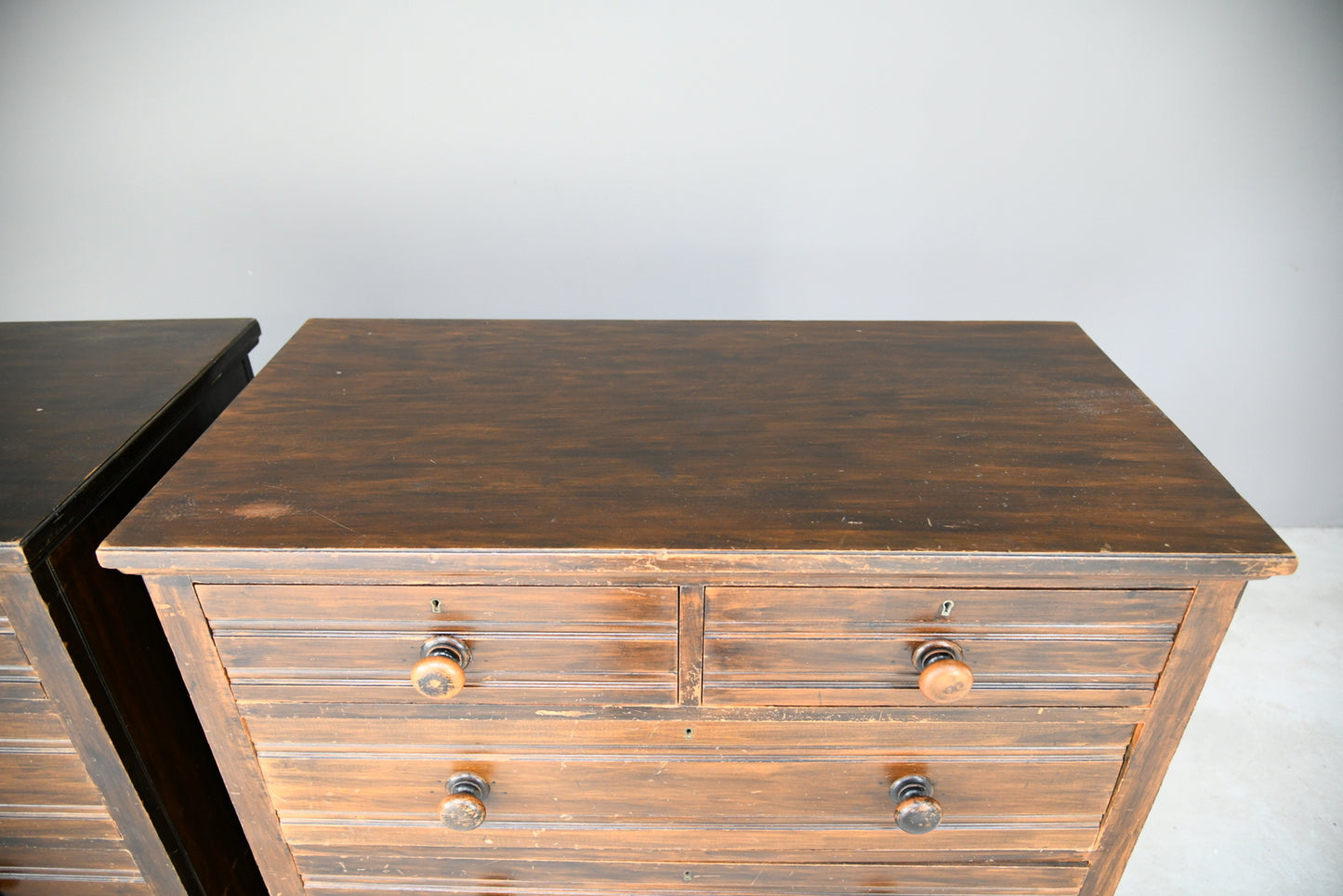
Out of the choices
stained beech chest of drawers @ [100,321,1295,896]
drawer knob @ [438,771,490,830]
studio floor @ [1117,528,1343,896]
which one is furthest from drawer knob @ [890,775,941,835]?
studio floor @ [1117,528,1343,896]

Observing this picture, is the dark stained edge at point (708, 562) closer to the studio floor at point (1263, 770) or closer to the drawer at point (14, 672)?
the drawer at point (14, 672)

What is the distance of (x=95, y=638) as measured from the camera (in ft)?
2.99

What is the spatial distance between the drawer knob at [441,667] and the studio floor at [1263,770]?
1.24 meters

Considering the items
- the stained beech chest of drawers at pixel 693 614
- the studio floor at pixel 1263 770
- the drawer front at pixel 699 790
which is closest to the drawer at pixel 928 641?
the stained beech chest of drawers at pixel 693 614

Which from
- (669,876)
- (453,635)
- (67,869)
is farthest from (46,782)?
(669,876)

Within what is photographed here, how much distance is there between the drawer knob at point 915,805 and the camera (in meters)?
0.92

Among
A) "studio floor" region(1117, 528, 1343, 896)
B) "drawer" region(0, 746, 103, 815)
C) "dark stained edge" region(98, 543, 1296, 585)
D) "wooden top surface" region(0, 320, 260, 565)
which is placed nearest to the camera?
"dark stained edge" region(98, 543, 1296, 585)

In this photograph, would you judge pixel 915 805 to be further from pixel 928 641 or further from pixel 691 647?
pixel 691 647

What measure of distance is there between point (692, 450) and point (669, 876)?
566 millimetres

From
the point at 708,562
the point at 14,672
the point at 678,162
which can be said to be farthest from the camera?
the point at 678,162

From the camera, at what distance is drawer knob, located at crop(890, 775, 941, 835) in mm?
918

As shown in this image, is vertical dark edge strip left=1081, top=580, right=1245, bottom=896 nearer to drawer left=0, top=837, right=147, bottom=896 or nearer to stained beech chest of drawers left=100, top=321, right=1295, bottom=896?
stained beech chest of drawers left=100, top=321, right=1295, bottom=896

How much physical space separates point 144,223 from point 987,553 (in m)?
1.60

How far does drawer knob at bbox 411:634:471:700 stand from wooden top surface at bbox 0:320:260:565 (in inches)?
15.5
